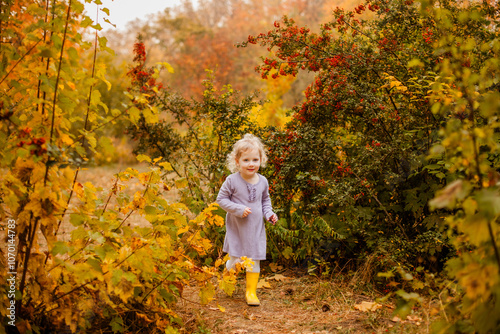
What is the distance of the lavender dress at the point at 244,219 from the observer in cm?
367

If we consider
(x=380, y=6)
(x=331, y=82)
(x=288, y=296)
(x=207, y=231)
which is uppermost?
(x=380, y=6)

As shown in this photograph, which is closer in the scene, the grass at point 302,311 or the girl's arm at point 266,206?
the grass at point 302,311

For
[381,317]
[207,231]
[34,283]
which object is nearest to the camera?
[34,283]

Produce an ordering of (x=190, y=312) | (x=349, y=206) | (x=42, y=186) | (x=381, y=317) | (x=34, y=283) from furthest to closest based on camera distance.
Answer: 1. (x=349, y=206)
2. (x=190, y=312)
3. (x=381, y=317)
4. (x=34, y=283)
5. (x=42, y=186)

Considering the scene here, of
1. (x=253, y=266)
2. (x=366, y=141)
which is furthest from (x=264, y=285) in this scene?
(x=366, y=141)

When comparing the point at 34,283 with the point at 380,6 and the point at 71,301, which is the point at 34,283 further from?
the point at 380,6

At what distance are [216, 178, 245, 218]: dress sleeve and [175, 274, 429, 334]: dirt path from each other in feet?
2.58

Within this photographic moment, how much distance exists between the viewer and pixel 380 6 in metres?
4.22

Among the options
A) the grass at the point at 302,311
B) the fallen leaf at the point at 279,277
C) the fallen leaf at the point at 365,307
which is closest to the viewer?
the grass at the point at 302,311

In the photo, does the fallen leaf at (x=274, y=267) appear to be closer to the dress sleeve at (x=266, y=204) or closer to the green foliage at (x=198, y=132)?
the dress sleeve at (x=266, y=204)

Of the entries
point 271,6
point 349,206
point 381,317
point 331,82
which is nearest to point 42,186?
point 381,317

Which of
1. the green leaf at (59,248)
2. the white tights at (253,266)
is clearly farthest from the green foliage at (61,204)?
the white tights at (253,266)

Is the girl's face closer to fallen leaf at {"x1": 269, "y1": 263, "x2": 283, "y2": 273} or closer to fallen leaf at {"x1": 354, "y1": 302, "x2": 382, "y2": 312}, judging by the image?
fallen leaf at {"x1": 269, "y1": 263, "x2": 283, "y2": 273}

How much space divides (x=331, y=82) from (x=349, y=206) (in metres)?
1.27
